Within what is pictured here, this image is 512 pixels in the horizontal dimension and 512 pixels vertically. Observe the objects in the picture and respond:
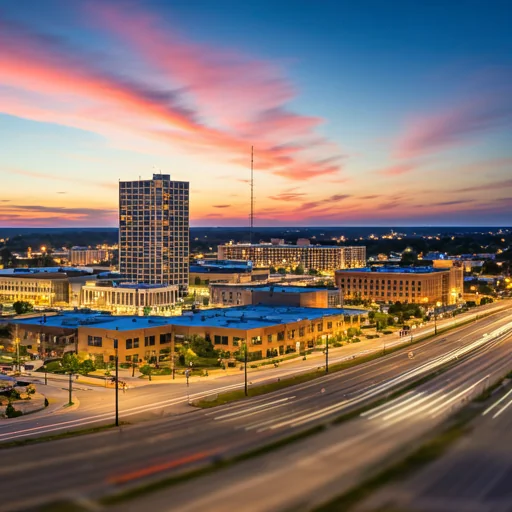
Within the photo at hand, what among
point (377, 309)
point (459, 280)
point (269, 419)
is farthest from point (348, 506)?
point (459, 280)

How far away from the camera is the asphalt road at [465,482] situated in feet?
89.6

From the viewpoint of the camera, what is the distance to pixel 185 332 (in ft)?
235

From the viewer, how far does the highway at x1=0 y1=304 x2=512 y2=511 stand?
3033cm

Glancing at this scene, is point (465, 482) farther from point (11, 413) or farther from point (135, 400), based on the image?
point (11, 413)

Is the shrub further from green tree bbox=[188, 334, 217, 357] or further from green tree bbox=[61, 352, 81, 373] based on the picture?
green tree bbox=[188, 334, 217, 357]

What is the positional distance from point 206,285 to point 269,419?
112 meters

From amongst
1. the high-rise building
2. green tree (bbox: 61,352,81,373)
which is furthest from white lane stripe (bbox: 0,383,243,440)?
the high-rise building

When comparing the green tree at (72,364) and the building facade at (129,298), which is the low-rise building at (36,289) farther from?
the green tree at (72,364)

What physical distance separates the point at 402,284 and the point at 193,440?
10069 cm

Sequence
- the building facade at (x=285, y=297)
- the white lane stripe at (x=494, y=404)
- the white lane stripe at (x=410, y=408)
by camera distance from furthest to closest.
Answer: the building facade at (x=285, y=297) < the white lane stripe at (x=494, y=404) < the white lane stripe at (x=410, y=408)

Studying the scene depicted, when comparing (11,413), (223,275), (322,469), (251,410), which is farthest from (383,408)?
(223,275)

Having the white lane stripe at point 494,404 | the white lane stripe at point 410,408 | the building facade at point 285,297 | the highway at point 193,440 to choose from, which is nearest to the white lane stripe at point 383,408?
the highway at point 193,440

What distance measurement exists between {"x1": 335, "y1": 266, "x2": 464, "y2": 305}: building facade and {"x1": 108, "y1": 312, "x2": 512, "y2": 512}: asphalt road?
85689mm

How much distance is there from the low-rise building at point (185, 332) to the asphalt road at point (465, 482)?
32086 millimetres
